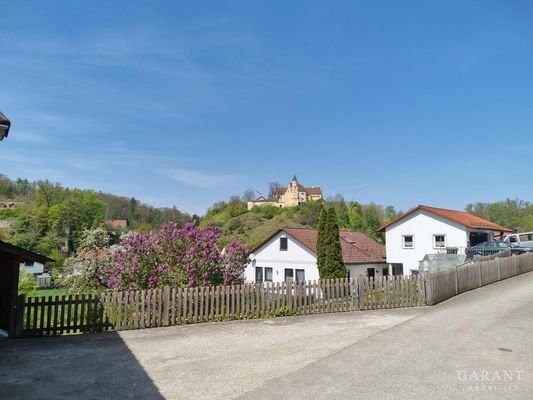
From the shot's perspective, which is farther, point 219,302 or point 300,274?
point 300,274

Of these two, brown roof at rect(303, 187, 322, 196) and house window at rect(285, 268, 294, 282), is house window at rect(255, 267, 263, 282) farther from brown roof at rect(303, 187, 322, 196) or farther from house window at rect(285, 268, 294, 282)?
brown roof at rect(303, 187, 322, 196)

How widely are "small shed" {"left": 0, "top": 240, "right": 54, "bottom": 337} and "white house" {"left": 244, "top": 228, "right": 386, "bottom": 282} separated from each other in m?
25.3

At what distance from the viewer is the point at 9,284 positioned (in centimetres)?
998

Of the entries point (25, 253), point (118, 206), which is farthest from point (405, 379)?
point (118, 206)

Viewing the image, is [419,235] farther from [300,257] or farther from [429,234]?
[300,257]

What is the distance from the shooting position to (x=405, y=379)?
6.47m

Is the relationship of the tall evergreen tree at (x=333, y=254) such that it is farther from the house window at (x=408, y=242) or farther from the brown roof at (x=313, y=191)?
the brown roof at (x=313, y=191)

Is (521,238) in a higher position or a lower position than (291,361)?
higher

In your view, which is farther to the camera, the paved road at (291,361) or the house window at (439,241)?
the house window at (439,241)

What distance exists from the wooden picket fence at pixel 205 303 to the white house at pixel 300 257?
62.4 ft

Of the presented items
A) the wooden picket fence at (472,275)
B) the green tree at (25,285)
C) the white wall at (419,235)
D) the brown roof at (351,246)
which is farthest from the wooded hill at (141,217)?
the wooden picket fence at (472,275)

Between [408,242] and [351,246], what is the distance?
5.09 metres

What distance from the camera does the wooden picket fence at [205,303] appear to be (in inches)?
415

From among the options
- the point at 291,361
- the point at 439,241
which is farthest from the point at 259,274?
the point at 291,361
